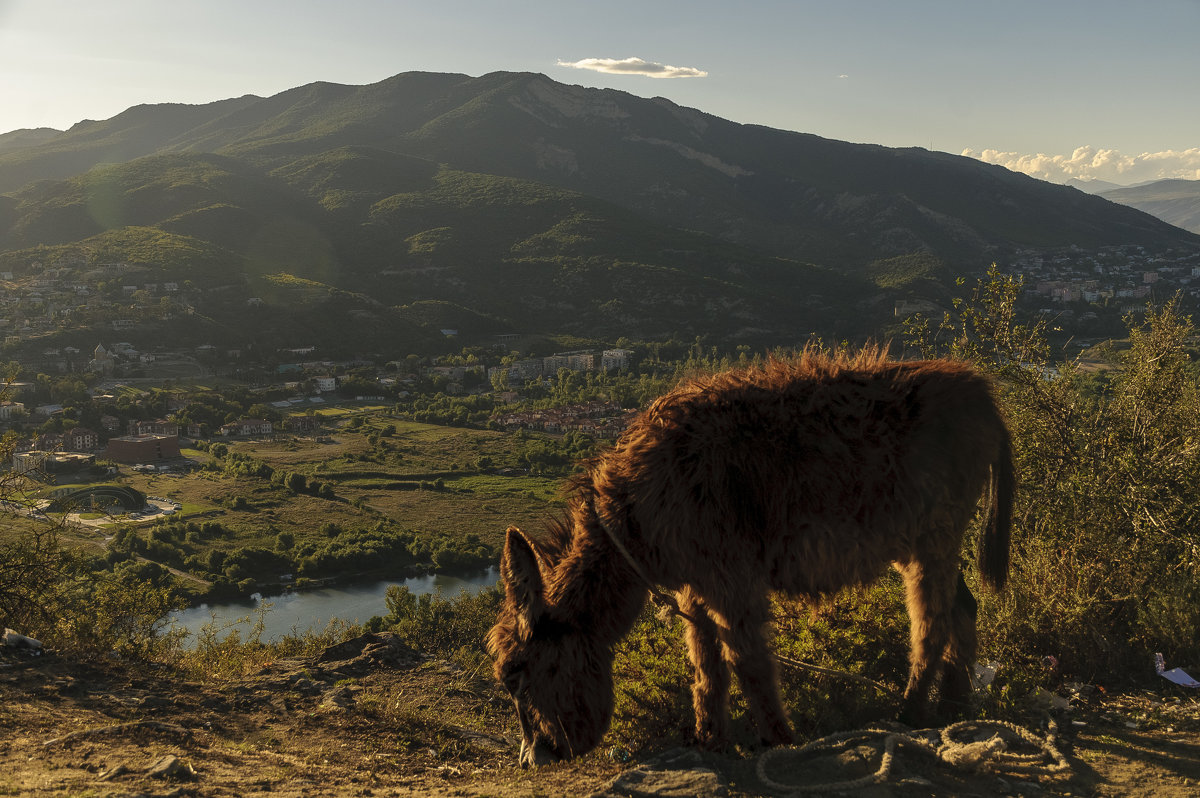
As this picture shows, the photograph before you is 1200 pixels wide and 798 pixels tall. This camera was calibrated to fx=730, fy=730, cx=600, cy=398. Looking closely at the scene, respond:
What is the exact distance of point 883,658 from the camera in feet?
15.4

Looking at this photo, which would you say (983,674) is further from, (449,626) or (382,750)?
(449,626)

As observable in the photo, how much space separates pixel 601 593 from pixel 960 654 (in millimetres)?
2127

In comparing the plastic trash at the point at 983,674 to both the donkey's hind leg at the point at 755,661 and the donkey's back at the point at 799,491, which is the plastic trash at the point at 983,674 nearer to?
the donkey's back at the point at 799,491

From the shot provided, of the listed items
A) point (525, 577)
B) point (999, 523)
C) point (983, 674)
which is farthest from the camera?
point (983, 674)

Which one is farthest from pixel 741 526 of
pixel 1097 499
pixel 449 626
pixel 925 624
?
pixel 449 626

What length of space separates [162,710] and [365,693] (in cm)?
151

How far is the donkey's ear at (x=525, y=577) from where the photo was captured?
371cm

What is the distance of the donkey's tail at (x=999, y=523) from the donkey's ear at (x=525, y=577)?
272 cm

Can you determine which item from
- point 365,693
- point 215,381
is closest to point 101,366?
point 215,381

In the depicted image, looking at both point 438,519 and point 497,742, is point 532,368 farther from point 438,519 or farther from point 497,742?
point 497,742

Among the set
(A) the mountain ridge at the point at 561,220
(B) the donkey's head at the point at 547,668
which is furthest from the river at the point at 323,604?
(A) the mountain ridge at the point at 561,220

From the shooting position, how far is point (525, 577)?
3.72 meters

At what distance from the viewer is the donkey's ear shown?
371cm

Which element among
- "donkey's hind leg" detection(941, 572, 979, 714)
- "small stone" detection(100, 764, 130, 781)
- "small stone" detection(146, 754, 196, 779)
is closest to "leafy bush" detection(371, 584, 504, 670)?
"small stone" detection(146, 754, 196, 779)
